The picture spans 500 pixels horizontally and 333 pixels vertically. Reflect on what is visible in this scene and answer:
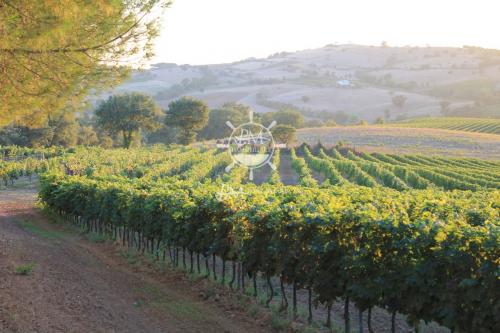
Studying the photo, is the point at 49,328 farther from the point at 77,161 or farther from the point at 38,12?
the point at 77,161

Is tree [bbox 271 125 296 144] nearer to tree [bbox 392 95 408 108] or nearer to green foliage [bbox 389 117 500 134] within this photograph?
green foliage [bbox 389 117 500 134]

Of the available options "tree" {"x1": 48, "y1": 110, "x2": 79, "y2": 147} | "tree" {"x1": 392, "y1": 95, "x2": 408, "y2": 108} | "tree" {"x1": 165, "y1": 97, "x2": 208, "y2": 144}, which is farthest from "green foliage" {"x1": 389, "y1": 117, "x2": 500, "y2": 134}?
"tree" {"x1": 48, "y1": 110, "x2": 79, "y2": 147}

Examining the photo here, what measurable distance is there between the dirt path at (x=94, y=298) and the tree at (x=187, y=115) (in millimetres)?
66632

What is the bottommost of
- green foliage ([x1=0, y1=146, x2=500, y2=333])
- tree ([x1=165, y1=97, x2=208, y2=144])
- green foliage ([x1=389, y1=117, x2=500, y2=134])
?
green foliage ([x1=389, y1=117, x2=500, y2=134])

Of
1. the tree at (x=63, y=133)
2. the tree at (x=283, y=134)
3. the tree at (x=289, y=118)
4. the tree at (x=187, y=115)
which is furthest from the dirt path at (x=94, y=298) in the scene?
the tree at (x=289, y=118)

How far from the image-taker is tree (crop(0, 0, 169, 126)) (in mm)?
8781

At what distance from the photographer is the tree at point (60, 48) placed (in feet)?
28.8

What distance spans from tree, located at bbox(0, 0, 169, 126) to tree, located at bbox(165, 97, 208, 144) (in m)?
69.4

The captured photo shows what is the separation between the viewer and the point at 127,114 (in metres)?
76.6

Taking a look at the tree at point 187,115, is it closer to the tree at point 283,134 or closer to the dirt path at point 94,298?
the tree at point 283,134

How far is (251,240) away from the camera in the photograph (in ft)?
32.8

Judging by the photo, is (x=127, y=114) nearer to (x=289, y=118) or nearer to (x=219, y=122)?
(x=219, y=122)

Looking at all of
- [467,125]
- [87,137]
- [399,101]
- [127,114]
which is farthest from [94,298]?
[399,101]

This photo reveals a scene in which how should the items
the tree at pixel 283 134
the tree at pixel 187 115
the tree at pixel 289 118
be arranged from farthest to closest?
1. the tree at pixel 289 118
2. the tree at pixel 187 115
3. the tree at pixel 283 134
